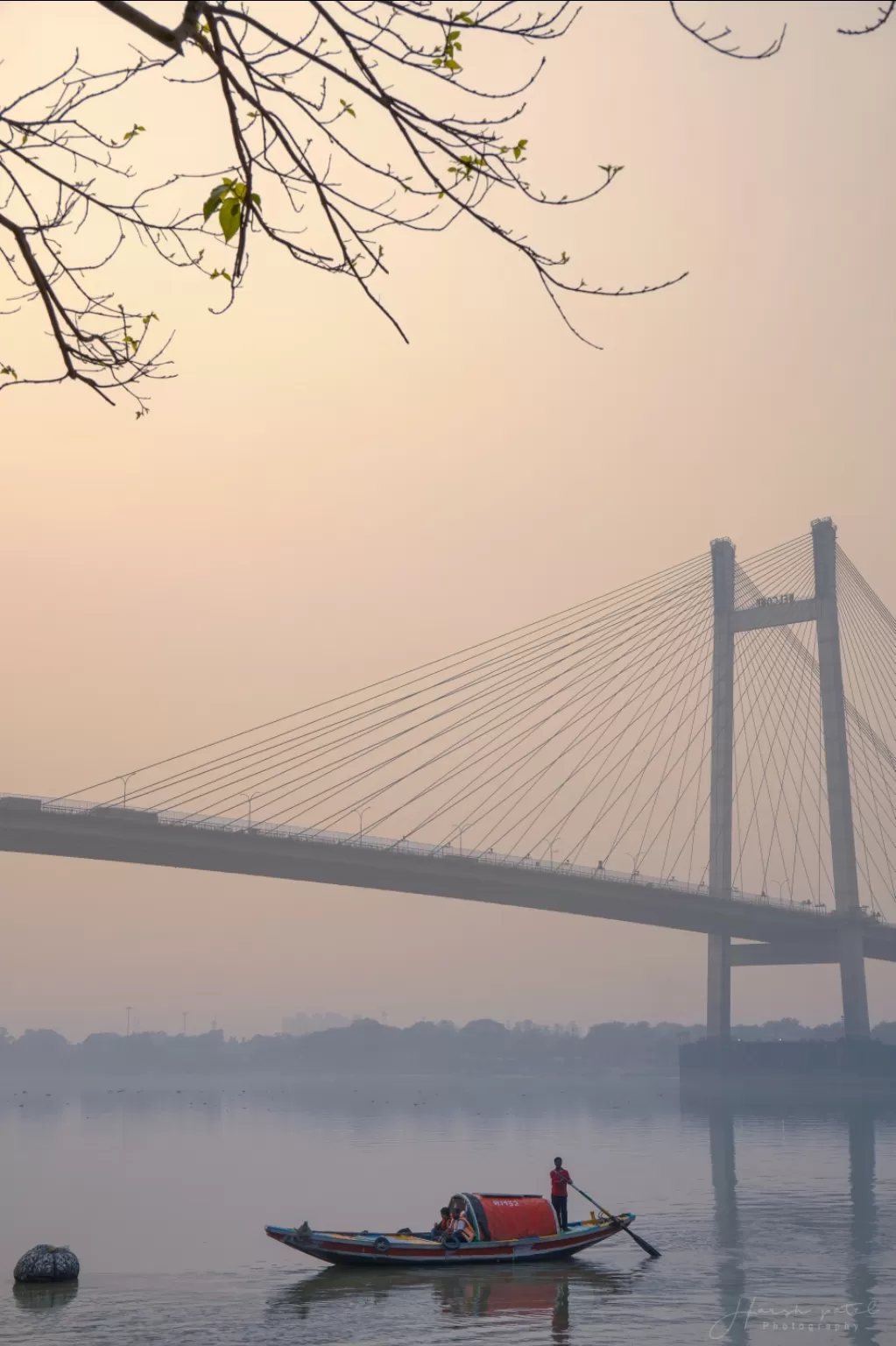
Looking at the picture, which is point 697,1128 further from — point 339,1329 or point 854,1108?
point 339,1329

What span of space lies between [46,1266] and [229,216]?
16.8 meters

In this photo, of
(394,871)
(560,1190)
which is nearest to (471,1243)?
(560,1190)

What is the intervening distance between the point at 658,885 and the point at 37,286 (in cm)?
5091

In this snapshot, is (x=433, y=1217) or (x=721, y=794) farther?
(x=721, y=794)

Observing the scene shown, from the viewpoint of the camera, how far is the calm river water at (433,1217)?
15656 millimetres

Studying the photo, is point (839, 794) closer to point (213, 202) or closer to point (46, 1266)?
point (46, 1266)

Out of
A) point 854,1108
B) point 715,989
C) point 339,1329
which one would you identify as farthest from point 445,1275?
point 854,1108

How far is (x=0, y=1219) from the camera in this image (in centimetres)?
2853

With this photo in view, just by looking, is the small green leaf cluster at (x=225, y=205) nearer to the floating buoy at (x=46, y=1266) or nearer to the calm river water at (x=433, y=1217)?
the calm river water at (x=433, y=1217)

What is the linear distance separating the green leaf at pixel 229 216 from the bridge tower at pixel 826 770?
174 ft

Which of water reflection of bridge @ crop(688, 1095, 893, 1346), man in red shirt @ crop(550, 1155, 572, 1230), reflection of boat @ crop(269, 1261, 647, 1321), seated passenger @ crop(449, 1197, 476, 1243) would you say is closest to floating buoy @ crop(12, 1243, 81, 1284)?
reflection of boat @ crop(269, 1261, 647, 1321)

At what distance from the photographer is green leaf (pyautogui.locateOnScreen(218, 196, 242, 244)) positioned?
4992 millimetres

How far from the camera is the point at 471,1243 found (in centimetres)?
1873

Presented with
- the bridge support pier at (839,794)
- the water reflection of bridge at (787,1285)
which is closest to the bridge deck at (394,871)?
the bridge support pier at (839,794)
